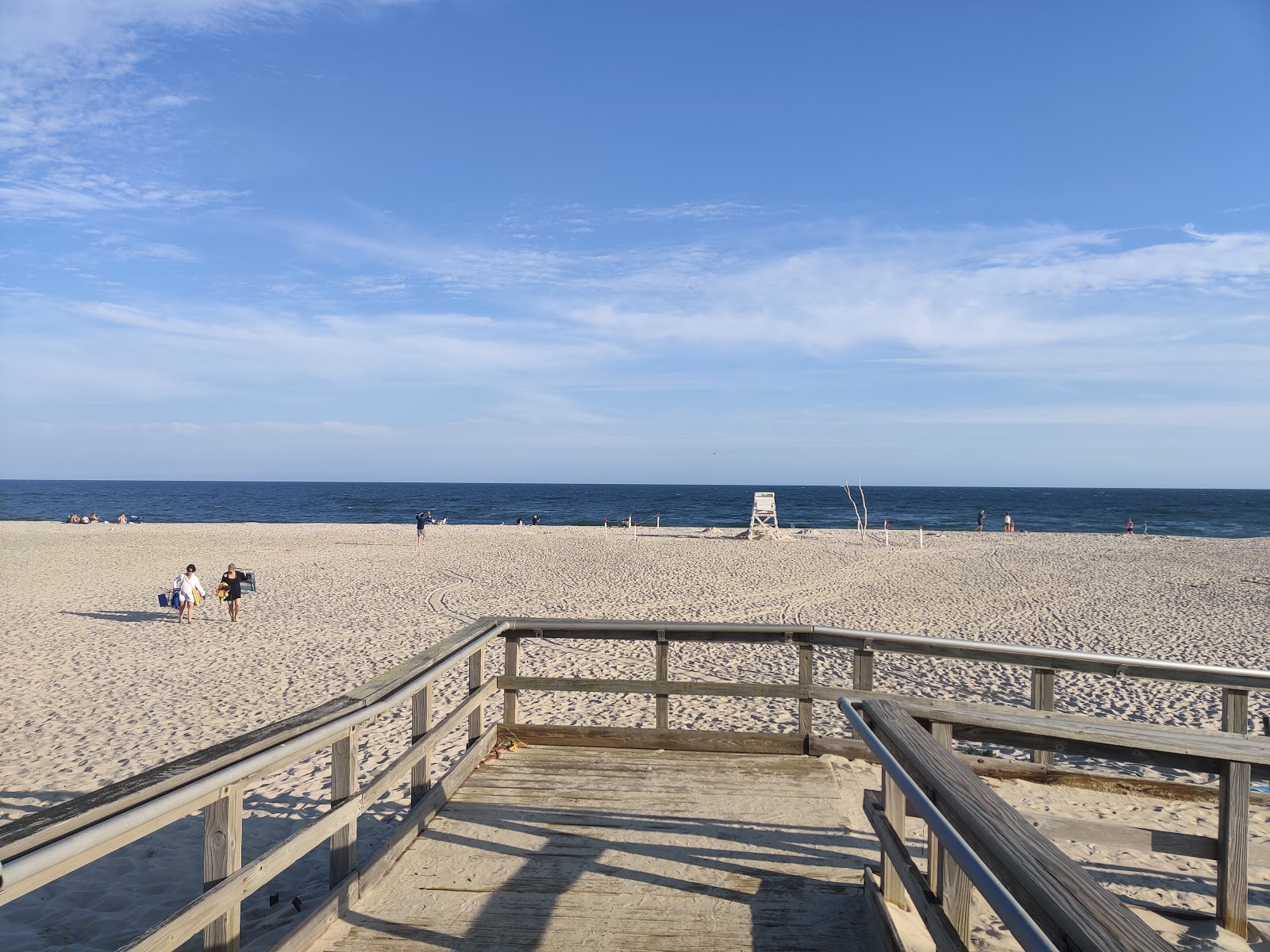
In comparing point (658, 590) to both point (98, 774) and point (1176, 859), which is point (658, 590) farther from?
point (1176, 859)

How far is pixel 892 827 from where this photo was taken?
2885 millimetres

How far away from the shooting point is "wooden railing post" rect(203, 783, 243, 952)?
2.36 meters

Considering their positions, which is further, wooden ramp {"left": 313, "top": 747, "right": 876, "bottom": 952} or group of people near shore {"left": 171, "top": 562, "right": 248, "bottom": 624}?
group of people near shore {"left": 171, "top": 562, "right": 248, "bottom": 624}

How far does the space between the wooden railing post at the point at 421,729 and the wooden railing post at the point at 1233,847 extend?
10.9 feet

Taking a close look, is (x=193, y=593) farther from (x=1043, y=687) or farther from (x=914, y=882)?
(x=914, y=882)

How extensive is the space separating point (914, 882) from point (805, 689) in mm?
2770

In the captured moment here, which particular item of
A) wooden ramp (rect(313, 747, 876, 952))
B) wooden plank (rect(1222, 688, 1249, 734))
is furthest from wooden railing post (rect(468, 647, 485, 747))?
wooden plank (rect(1222, 688, 1249, 734))

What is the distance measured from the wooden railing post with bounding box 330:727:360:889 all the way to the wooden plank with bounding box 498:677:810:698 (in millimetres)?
2013

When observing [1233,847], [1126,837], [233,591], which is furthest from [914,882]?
[233,591]

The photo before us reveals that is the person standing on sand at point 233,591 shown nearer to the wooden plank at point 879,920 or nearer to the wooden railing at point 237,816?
the wooden railing at point 237,816

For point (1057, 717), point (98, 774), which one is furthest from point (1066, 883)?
point (98, 774)

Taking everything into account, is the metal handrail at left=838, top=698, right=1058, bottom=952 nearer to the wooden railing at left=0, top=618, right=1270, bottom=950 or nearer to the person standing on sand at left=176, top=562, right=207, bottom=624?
the wooden railing at left=0, top=618, right=1270, bottom=950

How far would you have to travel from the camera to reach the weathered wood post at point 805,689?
523 centimetres

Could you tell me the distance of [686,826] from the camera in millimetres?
4184
